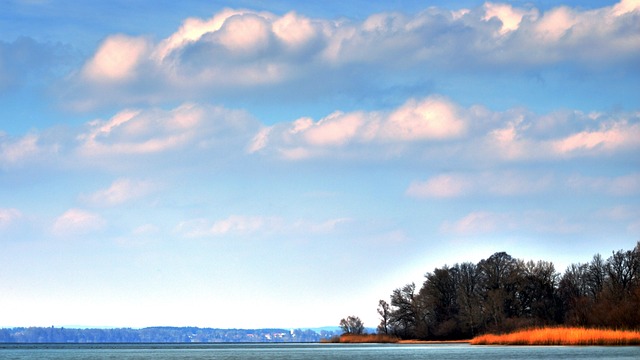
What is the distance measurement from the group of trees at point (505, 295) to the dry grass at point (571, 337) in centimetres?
618

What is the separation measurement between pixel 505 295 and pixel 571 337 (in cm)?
3357

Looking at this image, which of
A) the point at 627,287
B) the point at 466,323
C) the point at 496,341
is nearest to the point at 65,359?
the point at 496,341

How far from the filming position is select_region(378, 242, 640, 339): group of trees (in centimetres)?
11544

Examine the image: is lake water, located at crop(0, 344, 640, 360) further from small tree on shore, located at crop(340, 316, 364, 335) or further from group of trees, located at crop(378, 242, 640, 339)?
small tree on shore, located at crop(340, 316, 364, 335)

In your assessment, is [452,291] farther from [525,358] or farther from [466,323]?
[525,358]

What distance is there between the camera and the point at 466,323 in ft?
429

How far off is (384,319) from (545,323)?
133 feet

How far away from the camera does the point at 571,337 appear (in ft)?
286

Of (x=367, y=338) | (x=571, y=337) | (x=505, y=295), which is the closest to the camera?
(x=571, y=337)

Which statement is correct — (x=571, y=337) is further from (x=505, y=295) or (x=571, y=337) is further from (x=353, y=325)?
(x=353, y=325)

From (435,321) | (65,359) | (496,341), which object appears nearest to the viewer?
(65,359)

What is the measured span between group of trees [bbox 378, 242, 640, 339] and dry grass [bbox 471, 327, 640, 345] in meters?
6.18

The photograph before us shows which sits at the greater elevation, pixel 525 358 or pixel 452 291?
pixel 452 291

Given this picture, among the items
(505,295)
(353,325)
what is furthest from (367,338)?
(505,295)
